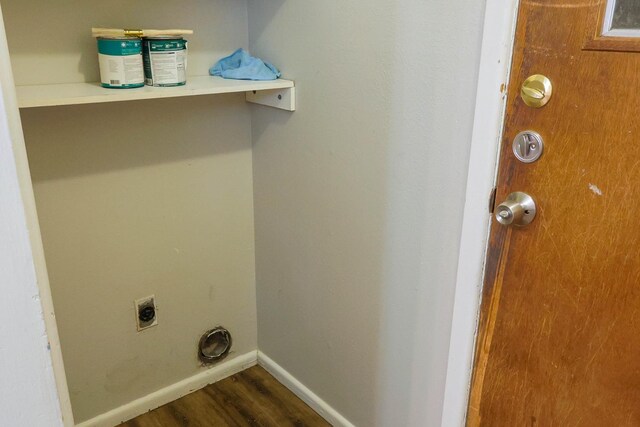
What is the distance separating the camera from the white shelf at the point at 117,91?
1.11 m

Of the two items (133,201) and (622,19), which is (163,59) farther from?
(622,19)

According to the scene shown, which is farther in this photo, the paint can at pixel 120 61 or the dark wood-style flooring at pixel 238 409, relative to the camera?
the dark wood-style flooring at pixel 238 409

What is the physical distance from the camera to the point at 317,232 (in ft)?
5.09

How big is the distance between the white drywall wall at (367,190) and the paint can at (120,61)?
1.37ft

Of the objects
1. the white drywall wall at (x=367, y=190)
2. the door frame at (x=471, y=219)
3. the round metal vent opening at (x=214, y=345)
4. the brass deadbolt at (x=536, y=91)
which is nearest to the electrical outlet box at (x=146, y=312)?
the round metal vent opening at (x=214, y=345)

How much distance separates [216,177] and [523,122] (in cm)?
96

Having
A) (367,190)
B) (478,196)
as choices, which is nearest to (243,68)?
(367,190)

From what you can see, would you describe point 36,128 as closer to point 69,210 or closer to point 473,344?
point 69,210

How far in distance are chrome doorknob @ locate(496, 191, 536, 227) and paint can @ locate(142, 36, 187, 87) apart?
2.65 feet

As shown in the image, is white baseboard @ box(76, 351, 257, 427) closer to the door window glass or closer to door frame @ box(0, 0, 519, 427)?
door frame @ box(0, 0, 519, 427)

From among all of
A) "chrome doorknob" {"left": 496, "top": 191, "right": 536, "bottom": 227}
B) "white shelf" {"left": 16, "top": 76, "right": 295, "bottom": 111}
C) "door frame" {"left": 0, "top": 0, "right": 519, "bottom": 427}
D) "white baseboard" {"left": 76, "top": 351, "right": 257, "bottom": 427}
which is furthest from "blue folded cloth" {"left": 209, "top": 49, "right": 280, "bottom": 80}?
"white baseboard" {"left": 76, "top": 351, "right": 257, "bottom": 427}

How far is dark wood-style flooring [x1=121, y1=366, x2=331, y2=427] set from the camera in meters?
1.68

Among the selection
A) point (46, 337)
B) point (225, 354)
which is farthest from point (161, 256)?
point (46, 337)

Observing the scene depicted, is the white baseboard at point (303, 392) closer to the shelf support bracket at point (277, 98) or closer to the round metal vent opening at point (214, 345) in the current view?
the round metal vent opening at point (214, 345)
